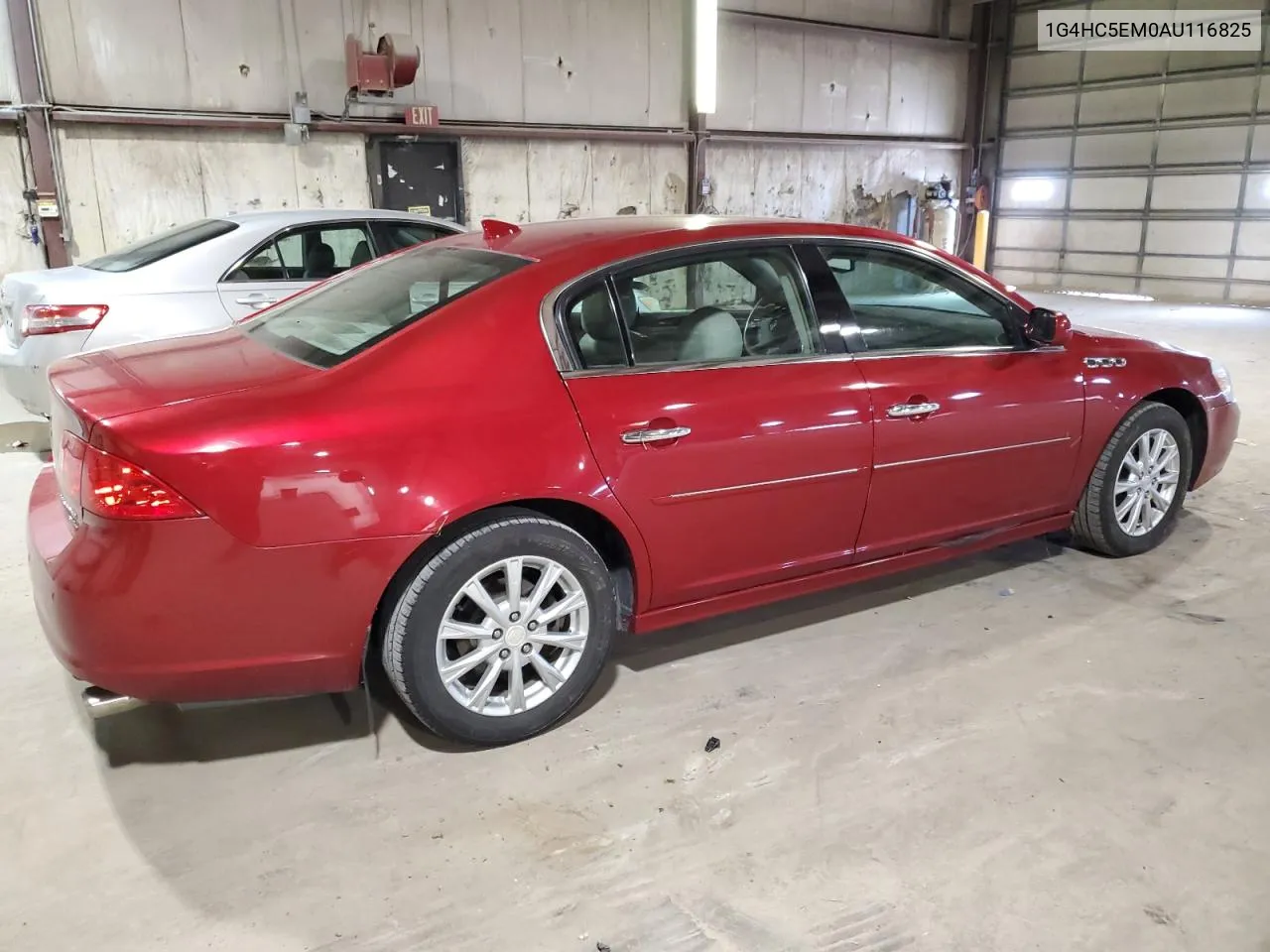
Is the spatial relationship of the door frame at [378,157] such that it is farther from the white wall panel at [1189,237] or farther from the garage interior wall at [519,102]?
the white wall panel at [1189,237]

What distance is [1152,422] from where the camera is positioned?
373 centimetres

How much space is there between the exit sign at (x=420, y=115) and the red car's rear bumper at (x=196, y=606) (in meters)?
8.44

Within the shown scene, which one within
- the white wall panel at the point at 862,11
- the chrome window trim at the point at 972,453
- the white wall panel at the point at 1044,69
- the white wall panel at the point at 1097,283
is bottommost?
the white wall panel at the point at 1097,283

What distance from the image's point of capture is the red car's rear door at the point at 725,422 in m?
2.59

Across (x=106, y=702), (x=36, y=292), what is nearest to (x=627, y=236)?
(x=106, y=702)

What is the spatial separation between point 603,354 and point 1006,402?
150cm

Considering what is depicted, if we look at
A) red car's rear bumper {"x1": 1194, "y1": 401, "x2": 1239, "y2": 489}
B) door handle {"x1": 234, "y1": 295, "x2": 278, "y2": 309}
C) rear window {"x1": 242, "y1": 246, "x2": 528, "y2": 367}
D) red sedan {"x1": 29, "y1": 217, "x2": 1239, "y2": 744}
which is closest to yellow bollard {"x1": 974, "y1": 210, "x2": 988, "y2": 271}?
red car's rear bumper {"x1": 1194, "y1": 401, "x2": 1239, "y2": 489}

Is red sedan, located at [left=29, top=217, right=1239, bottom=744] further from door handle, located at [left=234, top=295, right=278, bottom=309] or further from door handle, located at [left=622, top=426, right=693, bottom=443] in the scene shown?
door handle, located at [left=234, top=295, right=278, bottom=309]

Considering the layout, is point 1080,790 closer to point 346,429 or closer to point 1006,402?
point 1006,402

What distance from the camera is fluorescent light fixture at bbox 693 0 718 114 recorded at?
1170 cm

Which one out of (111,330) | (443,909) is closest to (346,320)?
(443,909)

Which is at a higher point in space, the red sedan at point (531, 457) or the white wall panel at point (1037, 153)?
the white wall panel at point (1037, 153)

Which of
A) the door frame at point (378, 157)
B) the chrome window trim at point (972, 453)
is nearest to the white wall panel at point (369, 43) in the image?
the door frame at point (378, 157)

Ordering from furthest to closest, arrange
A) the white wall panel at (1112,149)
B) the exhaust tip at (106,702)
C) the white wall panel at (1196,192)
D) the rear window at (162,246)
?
the white wall panel at (1112,149) < the white wall panel at (1196,192) < the rear window at (162,246) < the exhaust tip at (106,702)
